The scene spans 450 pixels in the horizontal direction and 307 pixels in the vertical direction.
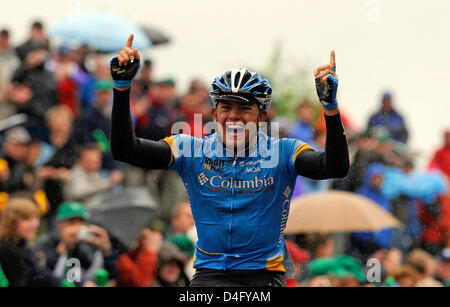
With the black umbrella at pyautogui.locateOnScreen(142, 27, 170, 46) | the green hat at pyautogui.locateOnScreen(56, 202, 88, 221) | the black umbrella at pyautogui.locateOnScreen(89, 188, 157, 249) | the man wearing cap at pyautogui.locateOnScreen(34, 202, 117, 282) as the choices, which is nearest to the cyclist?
the man wearing cap at pyautogui.locateOnScreen(34, 202, 117, 282)

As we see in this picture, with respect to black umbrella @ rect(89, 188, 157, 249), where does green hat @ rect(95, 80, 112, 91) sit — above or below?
above

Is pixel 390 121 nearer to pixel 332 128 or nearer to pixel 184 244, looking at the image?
pixel 184 244

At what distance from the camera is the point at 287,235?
39.0ft

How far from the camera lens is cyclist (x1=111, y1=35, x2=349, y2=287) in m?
5.70

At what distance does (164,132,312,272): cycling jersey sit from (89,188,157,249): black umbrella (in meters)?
4.20

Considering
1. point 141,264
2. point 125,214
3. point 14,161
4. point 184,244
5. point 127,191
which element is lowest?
point 141,264

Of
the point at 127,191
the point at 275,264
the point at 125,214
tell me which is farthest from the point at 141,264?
the point at 275,264

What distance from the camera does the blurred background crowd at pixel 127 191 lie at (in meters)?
9.34

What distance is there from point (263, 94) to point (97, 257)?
419cm

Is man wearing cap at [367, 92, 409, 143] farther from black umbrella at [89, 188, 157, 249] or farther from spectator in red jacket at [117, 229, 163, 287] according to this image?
spectator in red jacket at [117, 229, 163, 287]

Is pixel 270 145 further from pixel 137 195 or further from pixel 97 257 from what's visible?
pixel 137 195

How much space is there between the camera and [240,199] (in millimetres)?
5844

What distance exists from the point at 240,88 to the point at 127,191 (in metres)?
5.50

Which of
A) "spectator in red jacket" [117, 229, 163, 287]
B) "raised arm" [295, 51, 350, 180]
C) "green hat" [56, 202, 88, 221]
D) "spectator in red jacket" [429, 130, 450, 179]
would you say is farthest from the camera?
"spectator in red jacket" [429, 130, 450, 179]
